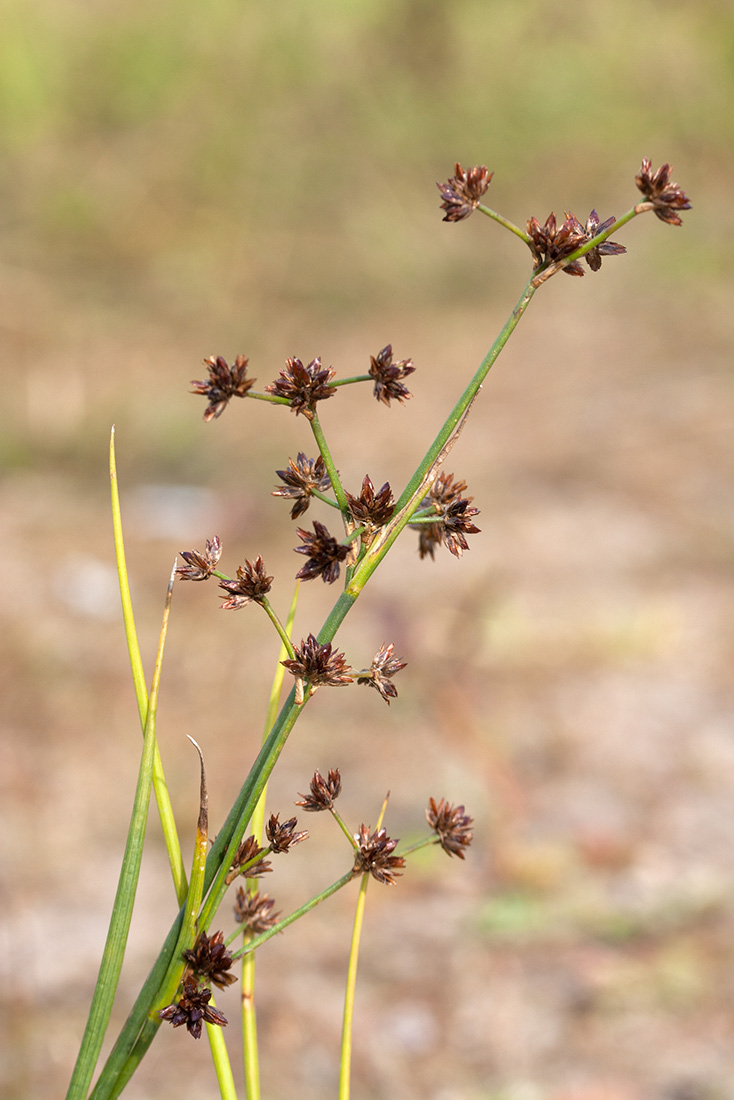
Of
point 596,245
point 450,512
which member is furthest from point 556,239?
→ point 450,512

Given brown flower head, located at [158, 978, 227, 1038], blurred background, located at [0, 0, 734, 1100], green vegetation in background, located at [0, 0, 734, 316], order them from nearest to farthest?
brown flower head, located at [158, 978, 227, 1038] → blurred background, located at [0, 0, 734, 1100] → green vegetation in background, located at [0, 0, 734, 316]

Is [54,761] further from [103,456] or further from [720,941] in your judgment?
[103,456]

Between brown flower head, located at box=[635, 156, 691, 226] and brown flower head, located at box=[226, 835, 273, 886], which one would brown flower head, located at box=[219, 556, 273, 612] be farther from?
brown flower head, located at box=[635, 156, 691, 226]

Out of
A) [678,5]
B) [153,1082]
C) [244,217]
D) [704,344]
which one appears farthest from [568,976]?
[678,5]

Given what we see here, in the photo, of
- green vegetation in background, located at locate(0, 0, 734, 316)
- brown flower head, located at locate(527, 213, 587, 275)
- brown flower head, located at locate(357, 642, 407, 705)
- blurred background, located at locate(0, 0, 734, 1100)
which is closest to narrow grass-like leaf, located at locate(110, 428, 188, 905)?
brown flower head, located at locate(357, 642, 407, 705)

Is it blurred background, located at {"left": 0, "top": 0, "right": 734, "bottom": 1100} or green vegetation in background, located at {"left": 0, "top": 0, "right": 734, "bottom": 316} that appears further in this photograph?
green vegetation in background, located at {"left": 0, "top": 0, "right": 734, "bottom": 316}

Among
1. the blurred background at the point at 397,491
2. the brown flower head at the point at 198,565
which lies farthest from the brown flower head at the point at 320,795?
the blurred background at the point at 397,491
